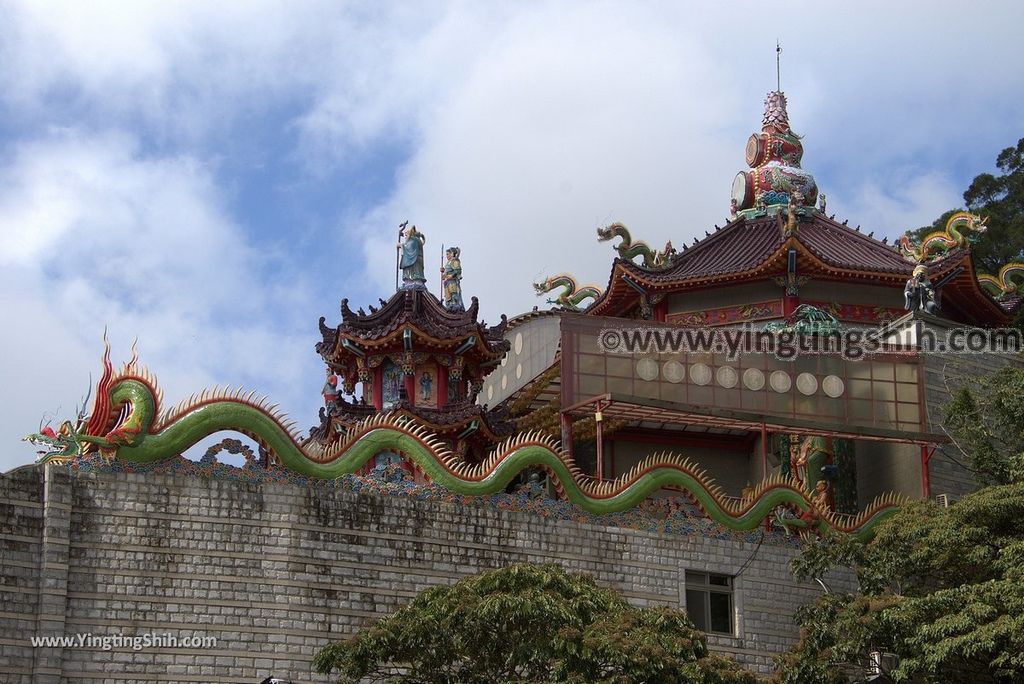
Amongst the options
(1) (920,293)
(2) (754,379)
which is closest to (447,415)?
(2) (754,379)

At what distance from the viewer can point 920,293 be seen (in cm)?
2625

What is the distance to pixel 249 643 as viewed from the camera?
18906 mm

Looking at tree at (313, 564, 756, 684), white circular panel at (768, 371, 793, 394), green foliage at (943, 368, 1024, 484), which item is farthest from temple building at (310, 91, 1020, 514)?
tree at (313, 564, 756, 684)

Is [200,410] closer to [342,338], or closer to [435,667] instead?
[435,667]

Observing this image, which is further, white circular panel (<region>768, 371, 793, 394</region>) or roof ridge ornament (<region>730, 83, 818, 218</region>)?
roof ridge ornament (<region>730, 83, 818, 218</region>)

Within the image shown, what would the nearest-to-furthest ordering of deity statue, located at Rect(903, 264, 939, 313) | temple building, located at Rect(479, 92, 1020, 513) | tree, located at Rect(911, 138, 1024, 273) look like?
temple building, located at Rect(479, 92, 1020, 513), deity statue, located at Rect(903, 264, 939, 313), tree, located at Rect(911, 138, 1024, 273)

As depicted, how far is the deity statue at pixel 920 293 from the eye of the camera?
1025 inches

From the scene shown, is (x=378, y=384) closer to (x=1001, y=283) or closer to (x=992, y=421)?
(x=992, y=421)

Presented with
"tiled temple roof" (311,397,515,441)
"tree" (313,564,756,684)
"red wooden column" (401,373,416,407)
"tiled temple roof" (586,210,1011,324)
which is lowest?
"tree" (313,564,756,684)

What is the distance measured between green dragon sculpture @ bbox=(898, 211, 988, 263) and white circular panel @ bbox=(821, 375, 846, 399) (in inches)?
210

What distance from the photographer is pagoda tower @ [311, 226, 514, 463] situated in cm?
2902

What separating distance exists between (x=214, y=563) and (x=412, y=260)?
12325mm

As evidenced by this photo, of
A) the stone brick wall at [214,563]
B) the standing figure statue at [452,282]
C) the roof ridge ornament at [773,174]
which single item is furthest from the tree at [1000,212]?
the stone brick wall at [214,563]

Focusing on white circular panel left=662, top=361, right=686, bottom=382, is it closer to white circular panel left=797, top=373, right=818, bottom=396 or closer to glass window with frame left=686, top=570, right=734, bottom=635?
white circular panel left=797, top=373, right=818, bottom=396
